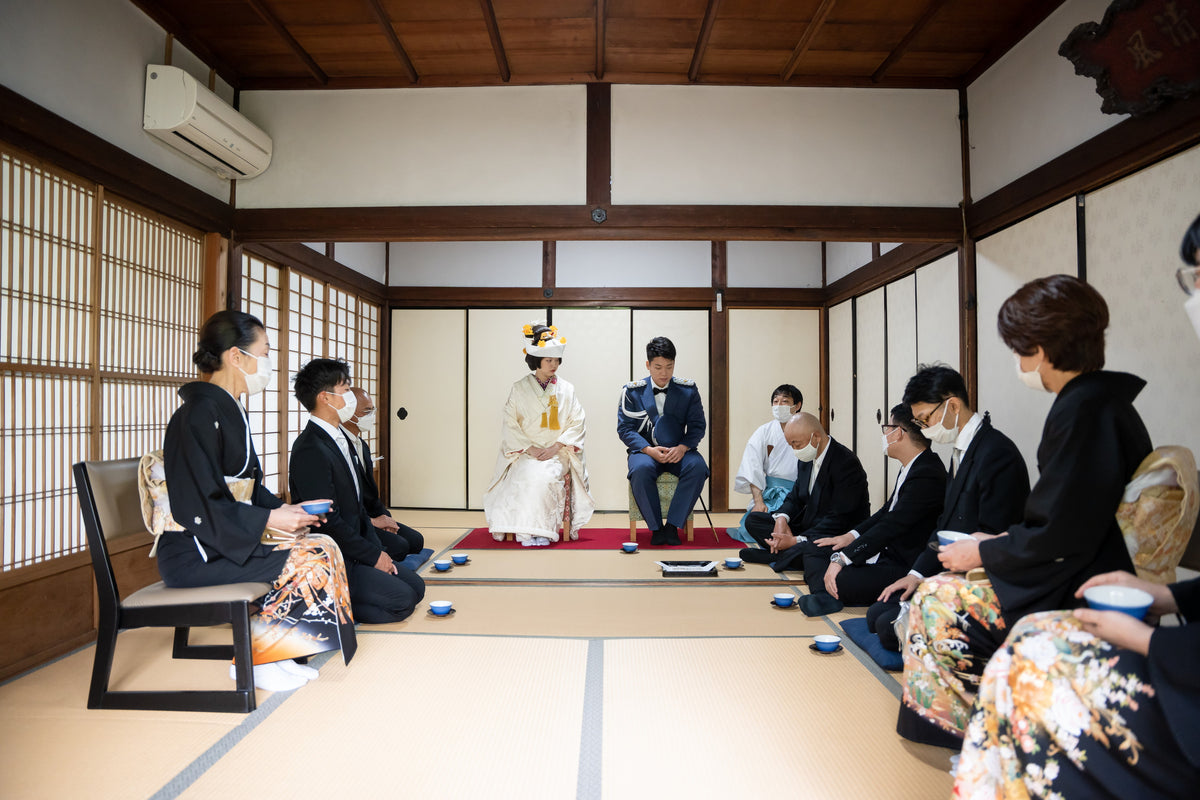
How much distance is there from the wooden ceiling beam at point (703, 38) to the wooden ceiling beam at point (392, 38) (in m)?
1.57

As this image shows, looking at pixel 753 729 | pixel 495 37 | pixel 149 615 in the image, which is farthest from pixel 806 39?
pixel 149 615

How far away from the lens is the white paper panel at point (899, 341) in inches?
179

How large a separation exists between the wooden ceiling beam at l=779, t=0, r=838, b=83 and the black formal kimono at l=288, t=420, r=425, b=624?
3020 millimetres

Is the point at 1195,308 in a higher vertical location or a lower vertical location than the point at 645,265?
lower

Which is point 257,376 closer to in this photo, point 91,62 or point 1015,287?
point 91,62

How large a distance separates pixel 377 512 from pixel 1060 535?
3.29 meters

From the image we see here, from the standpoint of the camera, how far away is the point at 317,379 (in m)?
2.90

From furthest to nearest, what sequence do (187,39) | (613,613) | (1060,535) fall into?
(187,39) < (613,613) < (1060,535)

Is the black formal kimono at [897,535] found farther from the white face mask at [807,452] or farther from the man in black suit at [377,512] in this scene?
the man in black suit at [377,512]

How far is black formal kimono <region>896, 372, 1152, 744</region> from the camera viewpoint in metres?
1.43

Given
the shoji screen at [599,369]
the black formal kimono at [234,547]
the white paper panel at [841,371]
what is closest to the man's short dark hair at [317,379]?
the black formal kimono at [234,547]

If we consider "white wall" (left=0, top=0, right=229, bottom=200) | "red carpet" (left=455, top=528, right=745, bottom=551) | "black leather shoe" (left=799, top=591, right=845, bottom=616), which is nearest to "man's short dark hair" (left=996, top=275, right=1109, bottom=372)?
"black leather shoe" (left=799, top=591, right=845, bottom=616)

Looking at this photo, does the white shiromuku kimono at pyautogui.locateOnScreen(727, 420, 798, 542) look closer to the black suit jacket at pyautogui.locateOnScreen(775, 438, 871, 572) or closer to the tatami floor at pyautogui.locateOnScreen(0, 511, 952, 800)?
the black suit jacket at pyautogui.locateOnScreen(775, 438, 871, 572)

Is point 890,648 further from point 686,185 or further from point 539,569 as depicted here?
point 686,185
